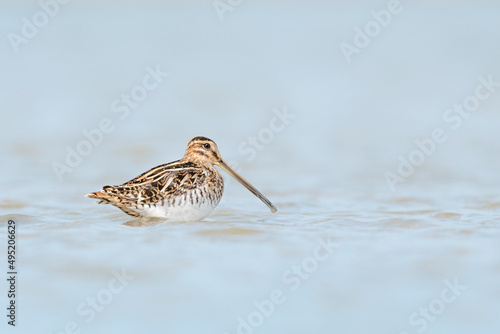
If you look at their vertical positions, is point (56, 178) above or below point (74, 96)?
below

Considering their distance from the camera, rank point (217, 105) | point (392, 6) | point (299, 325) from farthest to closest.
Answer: point (392, 6) < point (217, 105) < point (299, 325)

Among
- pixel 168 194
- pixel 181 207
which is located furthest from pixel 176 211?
pixel 168 194

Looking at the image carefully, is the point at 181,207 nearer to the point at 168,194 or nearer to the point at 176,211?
the point at 176,211

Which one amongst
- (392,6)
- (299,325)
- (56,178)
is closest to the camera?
(299,325)

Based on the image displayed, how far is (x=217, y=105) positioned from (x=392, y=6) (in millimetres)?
6738

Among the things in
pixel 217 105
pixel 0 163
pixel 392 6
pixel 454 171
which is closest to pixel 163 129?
pixel 217 105

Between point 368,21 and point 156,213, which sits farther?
point 368,21

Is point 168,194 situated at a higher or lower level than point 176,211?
higher

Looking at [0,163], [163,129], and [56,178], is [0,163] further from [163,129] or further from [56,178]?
[163,129]

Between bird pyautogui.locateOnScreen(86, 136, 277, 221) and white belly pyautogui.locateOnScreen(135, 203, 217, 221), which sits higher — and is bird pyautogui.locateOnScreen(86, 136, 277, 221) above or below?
above

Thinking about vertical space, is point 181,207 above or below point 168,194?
A: below

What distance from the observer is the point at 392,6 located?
2097 cm

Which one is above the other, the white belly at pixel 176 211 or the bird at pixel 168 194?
the bird at pixel 168 194

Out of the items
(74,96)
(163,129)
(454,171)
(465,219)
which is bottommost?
(465,219)
